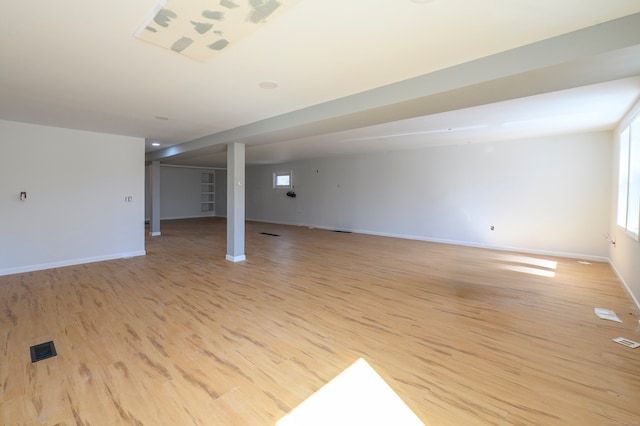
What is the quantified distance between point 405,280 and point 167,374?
3347mm

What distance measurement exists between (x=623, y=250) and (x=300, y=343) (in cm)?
504

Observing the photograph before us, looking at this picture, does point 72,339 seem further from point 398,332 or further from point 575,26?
point 575,26

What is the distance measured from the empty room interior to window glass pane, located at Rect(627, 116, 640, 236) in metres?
0.08

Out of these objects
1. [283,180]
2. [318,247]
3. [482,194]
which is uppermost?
[283,180]

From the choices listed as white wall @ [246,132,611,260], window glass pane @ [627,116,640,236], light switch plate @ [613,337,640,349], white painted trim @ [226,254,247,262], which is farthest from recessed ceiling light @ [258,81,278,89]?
white wall @ [246,132,611,260]

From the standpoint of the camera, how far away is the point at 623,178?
4449 mm

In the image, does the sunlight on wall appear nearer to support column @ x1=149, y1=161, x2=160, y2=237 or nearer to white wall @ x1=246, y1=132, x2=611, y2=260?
white wall @ x1=246, y1=132, x2=611, y2=260

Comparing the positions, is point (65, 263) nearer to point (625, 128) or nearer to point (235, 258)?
point (235, 258)

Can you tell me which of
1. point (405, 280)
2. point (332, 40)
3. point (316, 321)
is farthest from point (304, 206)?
point (332, 40)

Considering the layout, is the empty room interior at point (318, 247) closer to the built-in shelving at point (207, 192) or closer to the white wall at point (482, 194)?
the white wall at point (482, 194)

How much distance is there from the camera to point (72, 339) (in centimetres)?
256

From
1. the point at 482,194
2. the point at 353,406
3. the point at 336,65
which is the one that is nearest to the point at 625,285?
the point at 482,194

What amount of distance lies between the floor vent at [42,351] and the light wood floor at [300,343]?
57mm

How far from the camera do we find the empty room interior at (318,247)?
182cm
